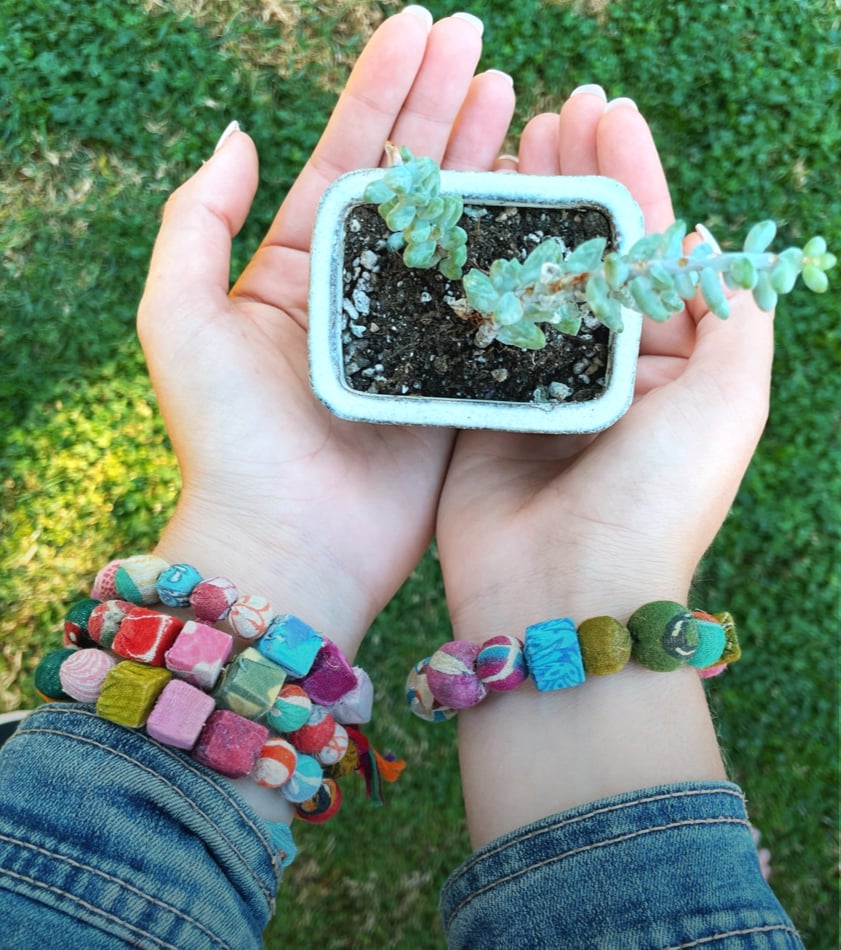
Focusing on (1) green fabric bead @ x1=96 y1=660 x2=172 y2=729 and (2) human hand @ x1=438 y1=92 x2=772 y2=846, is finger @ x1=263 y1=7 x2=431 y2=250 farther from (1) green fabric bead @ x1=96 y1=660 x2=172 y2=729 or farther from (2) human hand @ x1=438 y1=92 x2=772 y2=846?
(1) green fabric bead @ x1=96 y1=660 x2=172 y2=729

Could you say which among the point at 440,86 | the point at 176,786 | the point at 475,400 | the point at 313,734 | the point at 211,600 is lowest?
the point at 313,734

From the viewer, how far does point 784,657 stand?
8.00 ft

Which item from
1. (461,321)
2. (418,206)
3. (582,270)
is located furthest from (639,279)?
(461,321)

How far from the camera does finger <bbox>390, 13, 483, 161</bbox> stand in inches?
68.9

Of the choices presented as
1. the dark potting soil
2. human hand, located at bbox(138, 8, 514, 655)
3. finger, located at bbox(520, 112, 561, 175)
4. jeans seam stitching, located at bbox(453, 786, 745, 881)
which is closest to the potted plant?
the dark potting soil

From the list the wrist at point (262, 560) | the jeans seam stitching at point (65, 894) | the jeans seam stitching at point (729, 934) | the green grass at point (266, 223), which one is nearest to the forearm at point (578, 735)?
the jeans seam stitching at point (729, 934)

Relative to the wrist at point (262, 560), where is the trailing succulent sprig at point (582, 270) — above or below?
above

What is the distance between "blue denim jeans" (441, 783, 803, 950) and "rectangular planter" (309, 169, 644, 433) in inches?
24.5

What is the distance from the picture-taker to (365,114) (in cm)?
178

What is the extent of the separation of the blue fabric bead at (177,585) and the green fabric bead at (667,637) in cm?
79

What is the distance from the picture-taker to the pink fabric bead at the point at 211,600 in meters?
1.46

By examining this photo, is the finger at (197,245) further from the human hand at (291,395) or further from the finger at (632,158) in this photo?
the finger at (632,158)

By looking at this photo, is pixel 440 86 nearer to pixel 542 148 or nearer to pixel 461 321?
pixel 542 148

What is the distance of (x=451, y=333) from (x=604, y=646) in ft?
1.97
